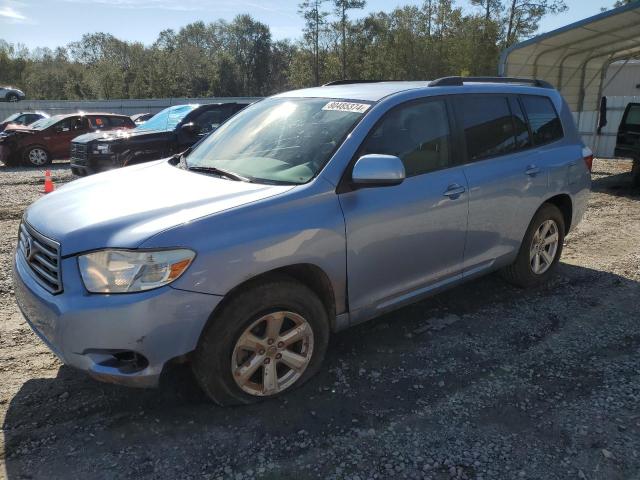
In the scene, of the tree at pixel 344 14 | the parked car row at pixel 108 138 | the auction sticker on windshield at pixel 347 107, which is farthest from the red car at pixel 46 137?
the tree at pixel 344 14

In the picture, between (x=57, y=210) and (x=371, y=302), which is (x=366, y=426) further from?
(x=57, y=210)

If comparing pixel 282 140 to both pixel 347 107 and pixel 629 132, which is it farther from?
pixel 629 132

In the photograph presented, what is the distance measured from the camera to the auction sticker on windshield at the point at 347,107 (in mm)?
3482

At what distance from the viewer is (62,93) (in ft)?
206

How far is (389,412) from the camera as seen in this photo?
305cm

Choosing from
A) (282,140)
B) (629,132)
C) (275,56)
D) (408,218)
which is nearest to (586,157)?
(408,218)

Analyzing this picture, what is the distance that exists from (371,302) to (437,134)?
52.8 inches

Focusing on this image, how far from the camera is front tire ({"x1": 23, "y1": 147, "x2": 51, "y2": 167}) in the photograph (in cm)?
1515

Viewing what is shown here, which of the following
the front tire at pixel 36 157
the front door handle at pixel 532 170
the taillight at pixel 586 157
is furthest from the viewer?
the front tire at pixel 36 157

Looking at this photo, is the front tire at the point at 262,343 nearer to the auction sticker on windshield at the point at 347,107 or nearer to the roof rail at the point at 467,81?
the auction sticker on windshield at the point at 347,107

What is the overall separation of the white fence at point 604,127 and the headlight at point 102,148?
12.8 metres

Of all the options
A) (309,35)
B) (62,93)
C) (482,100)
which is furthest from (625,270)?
(62,93)

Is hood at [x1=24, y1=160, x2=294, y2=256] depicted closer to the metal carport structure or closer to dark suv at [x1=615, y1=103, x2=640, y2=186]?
dark suv at [x1=615, y1=103, x2=640, y2=186]

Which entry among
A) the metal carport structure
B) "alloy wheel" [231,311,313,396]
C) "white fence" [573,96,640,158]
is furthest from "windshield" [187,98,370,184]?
"white fence" [573,96,640,158]
